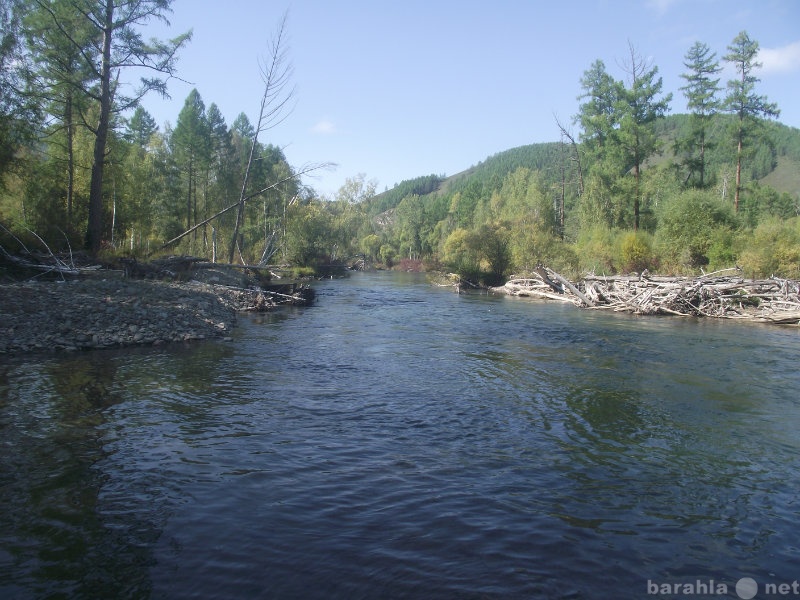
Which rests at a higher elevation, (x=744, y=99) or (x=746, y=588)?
(x=744, y=99)

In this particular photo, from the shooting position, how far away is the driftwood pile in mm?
24828

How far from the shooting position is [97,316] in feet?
51.5

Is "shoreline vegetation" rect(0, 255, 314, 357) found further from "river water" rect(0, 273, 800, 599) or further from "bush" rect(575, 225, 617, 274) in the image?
"bush" rect(575, 225, 617, 274)

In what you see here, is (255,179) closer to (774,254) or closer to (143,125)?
(143,125)

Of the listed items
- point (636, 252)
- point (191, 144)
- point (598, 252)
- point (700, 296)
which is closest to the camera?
point (700, 296)

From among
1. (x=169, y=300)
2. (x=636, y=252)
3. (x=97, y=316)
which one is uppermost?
(x=636, y=252)

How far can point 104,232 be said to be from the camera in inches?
1416

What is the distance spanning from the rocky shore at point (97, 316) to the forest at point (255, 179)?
4.79 m

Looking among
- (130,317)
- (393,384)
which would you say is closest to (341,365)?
(393,384)

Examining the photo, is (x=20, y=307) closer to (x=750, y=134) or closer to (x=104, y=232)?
(x=104, y=232)

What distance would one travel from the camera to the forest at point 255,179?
22.5 meters

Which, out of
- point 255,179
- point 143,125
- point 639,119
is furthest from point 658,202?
point 143,125

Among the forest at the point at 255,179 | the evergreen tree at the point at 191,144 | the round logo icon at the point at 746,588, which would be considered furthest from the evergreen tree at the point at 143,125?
the round logo icon at the point at 746,588

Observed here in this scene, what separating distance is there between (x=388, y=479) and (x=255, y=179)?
6083 centimetres
